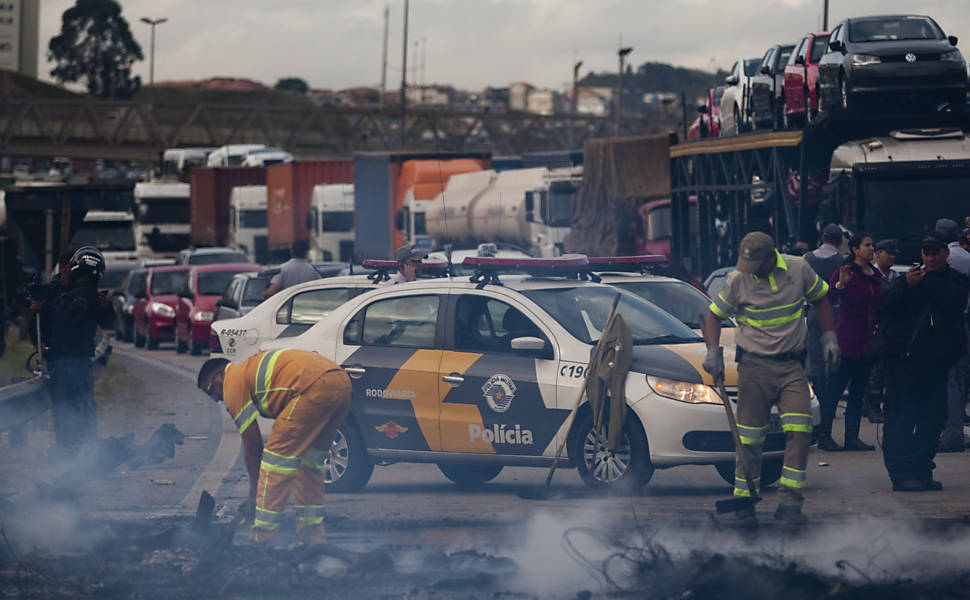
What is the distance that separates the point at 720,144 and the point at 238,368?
15065 mm

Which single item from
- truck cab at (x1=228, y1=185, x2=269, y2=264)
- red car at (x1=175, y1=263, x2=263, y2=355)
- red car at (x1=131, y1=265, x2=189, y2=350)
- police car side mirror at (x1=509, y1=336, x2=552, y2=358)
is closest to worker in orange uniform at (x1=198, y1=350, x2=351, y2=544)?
police car side mirror at (x1=509, y1=336, x2=552, y2=358)

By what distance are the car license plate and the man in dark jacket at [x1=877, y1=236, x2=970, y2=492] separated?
84 cm

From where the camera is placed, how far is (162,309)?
29359 mm

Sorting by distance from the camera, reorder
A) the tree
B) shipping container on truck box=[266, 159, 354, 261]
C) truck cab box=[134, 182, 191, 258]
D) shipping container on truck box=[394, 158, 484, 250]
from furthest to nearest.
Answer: the tree, truck cab box=[134, 182, 191, 258], shipping container on truck box=[266, 159, 354, 261], shipping container on truck box=[394, 158, 484, 250]

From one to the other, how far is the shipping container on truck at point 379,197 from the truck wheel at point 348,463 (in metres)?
24.5

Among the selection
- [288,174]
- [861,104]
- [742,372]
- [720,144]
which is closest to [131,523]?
[742,372]

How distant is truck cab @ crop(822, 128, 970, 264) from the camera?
17422 mm

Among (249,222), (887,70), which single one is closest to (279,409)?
(887,70)

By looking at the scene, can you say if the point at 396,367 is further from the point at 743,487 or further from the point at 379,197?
the point at 379,197

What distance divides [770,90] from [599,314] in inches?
495

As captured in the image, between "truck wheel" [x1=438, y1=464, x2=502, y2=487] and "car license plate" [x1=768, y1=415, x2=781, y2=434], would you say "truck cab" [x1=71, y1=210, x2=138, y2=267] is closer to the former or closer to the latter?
"truck wheel" [x1=438, y1=464, x2=502, y2=487]

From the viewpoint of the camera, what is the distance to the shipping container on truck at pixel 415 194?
3422 cm

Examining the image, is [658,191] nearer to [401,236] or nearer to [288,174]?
[401,236]

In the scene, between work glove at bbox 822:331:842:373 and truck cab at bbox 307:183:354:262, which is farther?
truck cab at bbox 307:183:354:262
